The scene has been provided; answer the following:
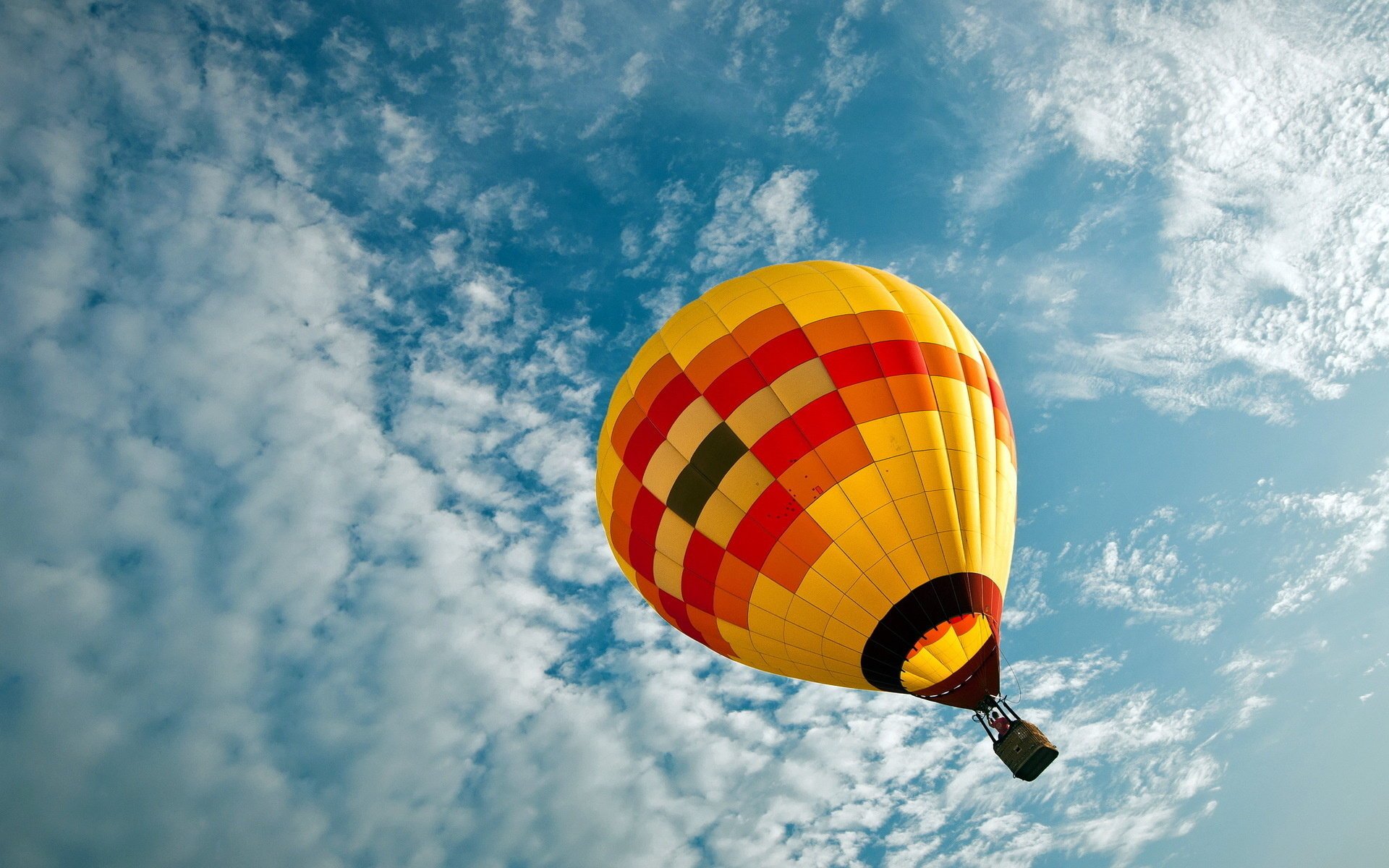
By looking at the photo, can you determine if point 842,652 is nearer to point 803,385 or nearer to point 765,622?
point 765,622

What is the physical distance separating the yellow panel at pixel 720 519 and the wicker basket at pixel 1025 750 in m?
4.01

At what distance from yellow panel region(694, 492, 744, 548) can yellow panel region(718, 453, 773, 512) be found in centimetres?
10

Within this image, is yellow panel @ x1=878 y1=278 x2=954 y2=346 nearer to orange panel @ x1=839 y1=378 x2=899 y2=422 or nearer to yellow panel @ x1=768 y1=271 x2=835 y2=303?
yellow panel @ x1=768 y1=271 x2=835 y2=303

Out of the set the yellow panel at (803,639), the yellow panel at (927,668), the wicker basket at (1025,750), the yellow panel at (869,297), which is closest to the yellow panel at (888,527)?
the yellow panel at (927,668)

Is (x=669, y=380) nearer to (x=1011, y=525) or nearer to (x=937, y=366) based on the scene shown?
(x=937, y=366)

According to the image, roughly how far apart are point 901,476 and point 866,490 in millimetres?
476

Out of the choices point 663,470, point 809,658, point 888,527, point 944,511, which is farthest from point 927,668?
point 663,470

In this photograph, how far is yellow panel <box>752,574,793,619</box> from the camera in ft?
28.3

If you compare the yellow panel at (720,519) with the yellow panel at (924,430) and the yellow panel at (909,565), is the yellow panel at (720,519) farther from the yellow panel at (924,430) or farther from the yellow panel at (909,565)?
the yellow panel at (924,430)

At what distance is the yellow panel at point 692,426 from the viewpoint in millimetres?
9438

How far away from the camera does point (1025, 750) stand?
7.73 metres

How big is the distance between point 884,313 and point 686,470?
12.0 ft

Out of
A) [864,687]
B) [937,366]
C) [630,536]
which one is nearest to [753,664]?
[864,687]

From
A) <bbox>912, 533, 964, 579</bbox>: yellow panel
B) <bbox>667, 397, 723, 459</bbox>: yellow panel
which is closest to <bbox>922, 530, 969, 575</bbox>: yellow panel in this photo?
<bbox>912, 533, 964, 579</bbox>: yellow panel
